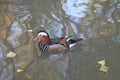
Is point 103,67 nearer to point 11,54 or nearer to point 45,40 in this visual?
point 45,40

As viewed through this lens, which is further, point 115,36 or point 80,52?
point 115,36

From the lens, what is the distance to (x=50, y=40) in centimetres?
681

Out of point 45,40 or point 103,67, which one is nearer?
point 103,67

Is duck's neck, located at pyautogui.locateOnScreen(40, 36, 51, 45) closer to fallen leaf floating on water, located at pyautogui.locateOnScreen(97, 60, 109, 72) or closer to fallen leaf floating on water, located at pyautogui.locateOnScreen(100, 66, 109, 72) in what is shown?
fallen leaf floating on water, located at pyautogui.locateOnScreen(97, 60, 109, 72)

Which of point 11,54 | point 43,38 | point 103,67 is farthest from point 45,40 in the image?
point 103,67

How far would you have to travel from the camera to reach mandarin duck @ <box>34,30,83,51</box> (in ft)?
22.0

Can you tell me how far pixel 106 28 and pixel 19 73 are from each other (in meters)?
2.57

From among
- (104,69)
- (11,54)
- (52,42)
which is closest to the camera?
(104,69)

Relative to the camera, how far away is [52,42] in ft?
22.3

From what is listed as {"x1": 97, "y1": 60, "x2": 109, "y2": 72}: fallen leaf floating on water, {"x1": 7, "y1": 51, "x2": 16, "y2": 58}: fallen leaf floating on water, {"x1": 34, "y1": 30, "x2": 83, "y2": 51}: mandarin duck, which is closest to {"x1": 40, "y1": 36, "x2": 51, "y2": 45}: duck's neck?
{"x1": 34, "y1": 30, "x2": 83, "y2": 51}: mandarin duck

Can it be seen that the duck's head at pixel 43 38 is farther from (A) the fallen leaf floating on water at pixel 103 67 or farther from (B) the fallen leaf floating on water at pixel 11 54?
(A) the fallen leaf floating on water at pixel 103 67

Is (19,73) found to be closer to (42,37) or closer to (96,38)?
(42,37)

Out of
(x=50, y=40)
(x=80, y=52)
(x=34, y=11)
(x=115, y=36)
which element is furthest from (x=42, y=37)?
(x=34, y=11)

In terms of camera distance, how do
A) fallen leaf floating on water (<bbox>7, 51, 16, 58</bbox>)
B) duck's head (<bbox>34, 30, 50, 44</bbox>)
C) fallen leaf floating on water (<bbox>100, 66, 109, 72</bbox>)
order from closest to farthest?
1. fallen leaf floating on water (<bbox>100, 66, 109, 72</bbox>)
2. fallen leaf floating on water (<bbox>7, 51, 16, 58</bbox>)
3. duck's head (<bbox>34, 30, 50, 44</bbox>)
